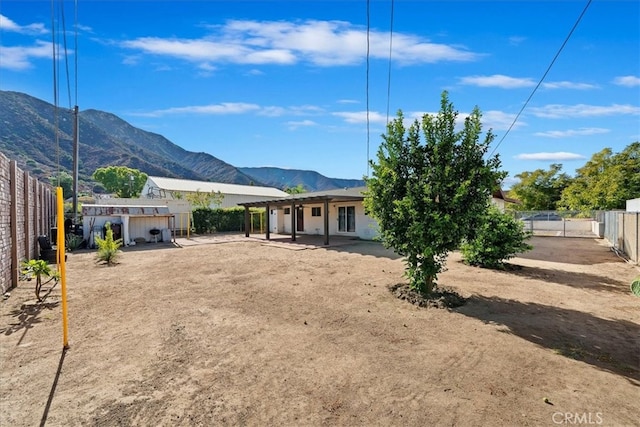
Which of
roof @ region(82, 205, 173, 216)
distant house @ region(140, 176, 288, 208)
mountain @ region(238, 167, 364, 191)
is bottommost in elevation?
roof @ region(82, 205, 173, 216)

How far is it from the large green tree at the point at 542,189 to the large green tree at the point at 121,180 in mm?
64432

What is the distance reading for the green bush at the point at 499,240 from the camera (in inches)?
374

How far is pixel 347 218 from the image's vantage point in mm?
19281

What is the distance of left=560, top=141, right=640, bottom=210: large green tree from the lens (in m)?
28.4

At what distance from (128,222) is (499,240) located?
18.5 metres

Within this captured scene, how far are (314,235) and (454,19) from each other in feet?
49.5

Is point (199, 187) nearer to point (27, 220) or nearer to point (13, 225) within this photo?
point (27, 220)

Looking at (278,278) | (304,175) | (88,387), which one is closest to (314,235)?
(278,278)

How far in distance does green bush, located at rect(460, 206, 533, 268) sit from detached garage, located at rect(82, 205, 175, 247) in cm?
1672

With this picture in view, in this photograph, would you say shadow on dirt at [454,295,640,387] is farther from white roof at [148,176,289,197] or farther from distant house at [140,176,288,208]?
white roof at [148,176,289,197]

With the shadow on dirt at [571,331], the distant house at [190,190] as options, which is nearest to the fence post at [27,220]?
the shadow on dirt at [571,331]

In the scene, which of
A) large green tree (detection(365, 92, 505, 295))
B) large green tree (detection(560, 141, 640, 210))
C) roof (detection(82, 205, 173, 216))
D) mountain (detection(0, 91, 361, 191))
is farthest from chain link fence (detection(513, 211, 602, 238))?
mountain (detection(0, 91, 361, 191))

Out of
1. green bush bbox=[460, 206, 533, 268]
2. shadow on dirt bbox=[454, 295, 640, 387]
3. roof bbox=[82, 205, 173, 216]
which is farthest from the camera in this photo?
roof bbox=[82, 205, 173, 216]

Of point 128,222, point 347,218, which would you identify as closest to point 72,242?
point 128,222
